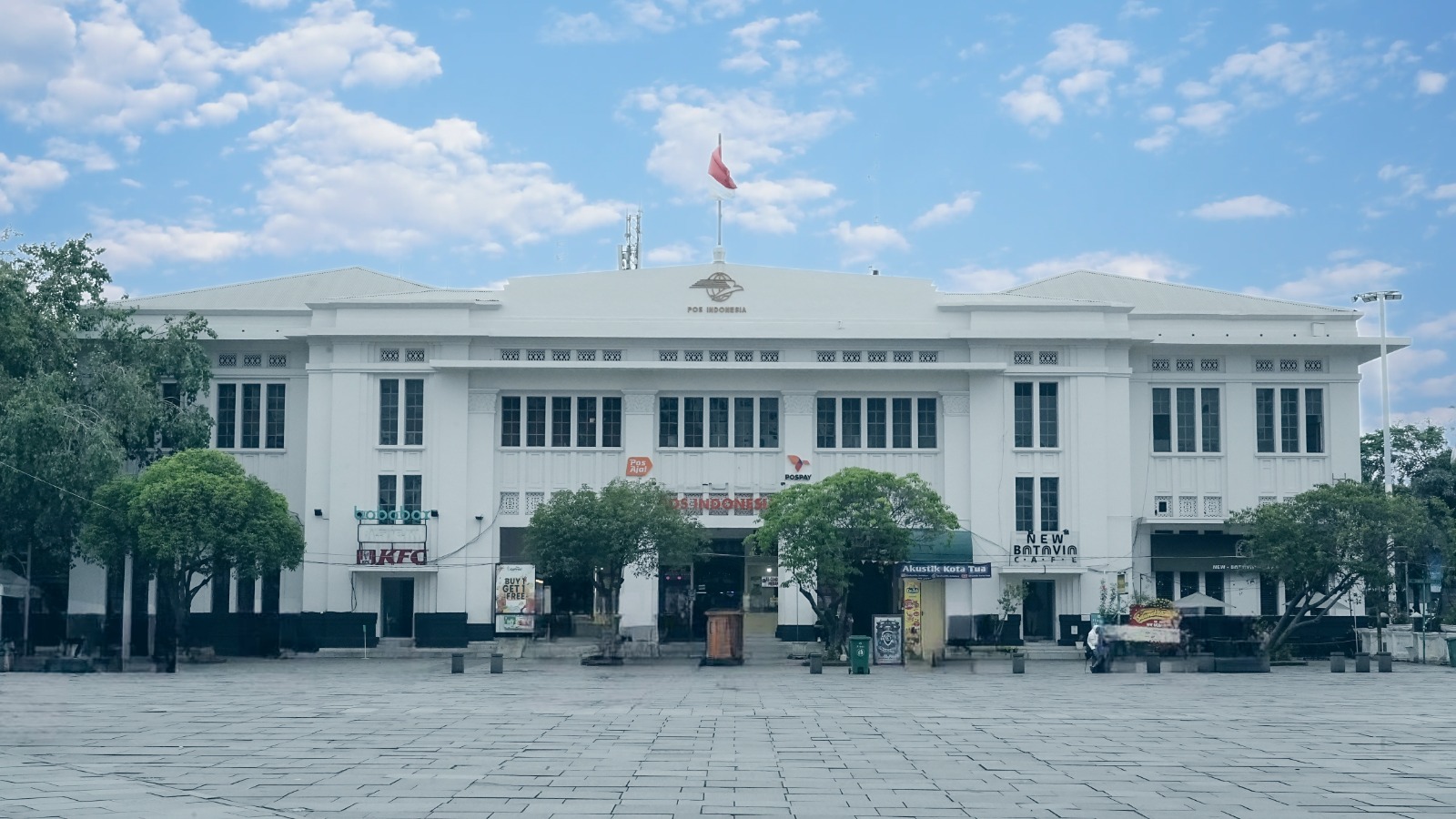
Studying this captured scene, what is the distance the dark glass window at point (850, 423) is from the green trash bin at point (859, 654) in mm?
12709

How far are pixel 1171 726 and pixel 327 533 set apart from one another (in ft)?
107

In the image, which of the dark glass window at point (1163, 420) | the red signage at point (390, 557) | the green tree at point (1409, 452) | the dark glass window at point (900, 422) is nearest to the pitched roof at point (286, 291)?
the red signage at point (390, 557)

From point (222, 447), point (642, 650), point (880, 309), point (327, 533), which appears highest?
point (880, 309)

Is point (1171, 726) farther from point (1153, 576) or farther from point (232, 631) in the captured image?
point (232, 631)

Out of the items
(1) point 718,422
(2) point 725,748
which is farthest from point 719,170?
(2) point 725,748

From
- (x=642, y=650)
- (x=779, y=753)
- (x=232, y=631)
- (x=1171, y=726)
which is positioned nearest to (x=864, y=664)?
(x=642, y=650)

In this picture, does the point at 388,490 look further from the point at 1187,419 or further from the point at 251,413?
the point at 1187,419

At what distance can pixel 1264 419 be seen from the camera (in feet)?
164

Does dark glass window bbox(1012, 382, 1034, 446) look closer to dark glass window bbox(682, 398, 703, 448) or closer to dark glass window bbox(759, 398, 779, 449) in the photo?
dark glass window bbox(759, 398, 779, 449)

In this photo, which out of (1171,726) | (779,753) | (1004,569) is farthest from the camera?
(1004,569)

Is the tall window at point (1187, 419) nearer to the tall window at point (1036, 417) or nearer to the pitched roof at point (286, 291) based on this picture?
the tall window at point (1036, 417)

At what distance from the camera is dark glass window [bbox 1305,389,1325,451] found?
164 feet

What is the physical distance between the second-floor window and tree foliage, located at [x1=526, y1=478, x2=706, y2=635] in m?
7.16

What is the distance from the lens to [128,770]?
17.7 metres
